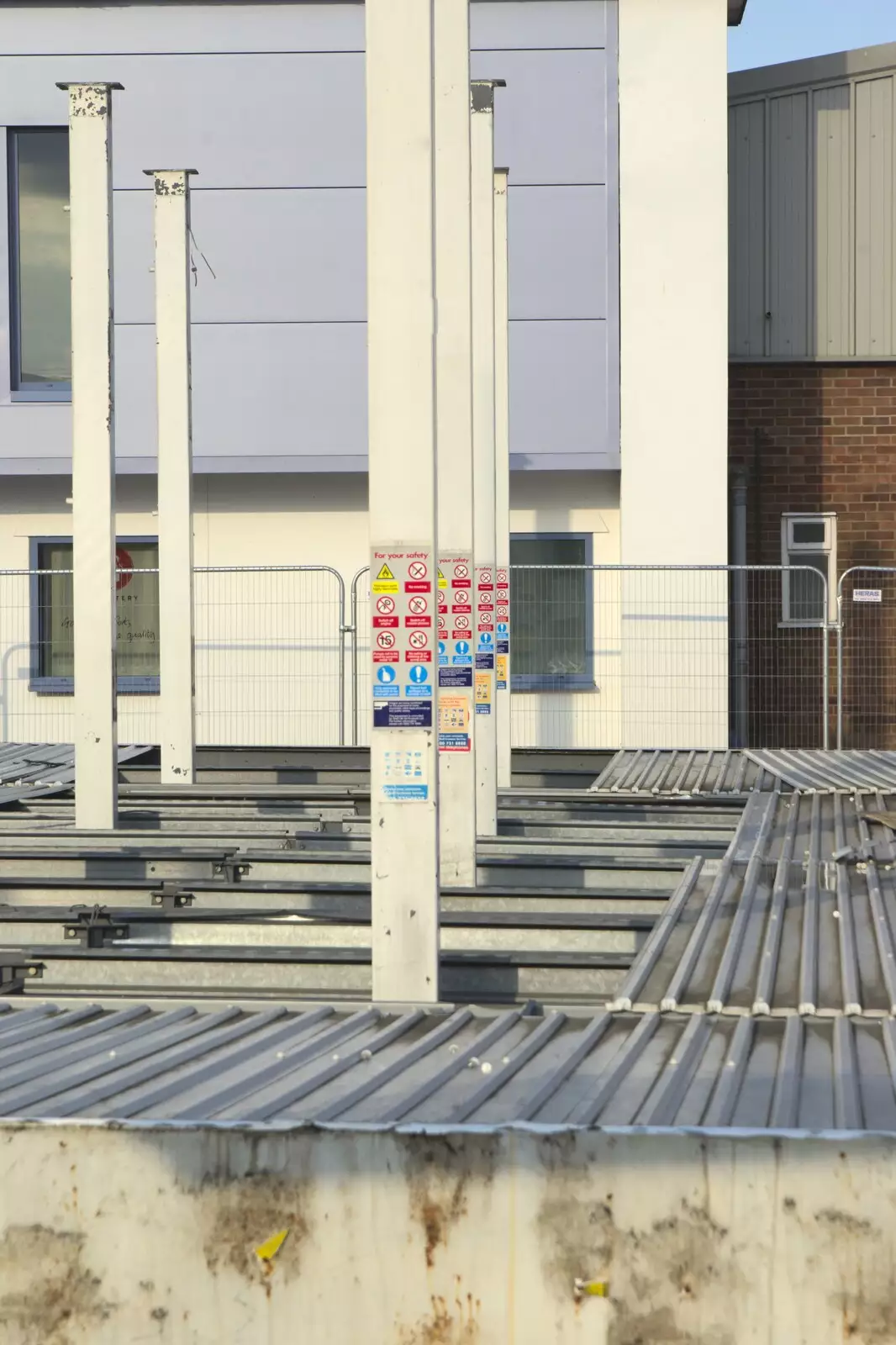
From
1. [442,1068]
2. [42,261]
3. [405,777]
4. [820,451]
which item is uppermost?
[42,261]

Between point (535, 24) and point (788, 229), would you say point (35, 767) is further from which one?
point (788, 229)

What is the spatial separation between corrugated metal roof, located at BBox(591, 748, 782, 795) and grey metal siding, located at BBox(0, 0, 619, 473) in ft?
14.5

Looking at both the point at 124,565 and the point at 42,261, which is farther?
the point at 42,261

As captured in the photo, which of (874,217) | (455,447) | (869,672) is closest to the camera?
(455,447)

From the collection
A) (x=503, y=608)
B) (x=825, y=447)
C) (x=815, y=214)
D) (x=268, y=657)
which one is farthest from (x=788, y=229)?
(x=503, y=608)

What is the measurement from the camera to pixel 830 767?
13.5 meters

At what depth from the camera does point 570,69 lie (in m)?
18.1

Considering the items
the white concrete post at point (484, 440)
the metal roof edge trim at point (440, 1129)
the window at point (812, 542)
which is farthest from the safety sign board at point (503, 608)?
the metal roof edge trim at point (440, 1129)

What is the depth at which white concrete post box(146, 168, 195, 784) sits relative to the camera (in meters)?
13.1

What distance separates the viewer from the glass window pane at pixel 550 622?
59.1 ft

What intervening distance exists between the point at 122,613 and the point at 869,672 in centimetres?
805

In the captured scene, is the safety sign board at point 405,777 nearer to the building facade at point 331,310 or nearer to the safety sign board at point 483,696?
the safety sign board at point 483,696

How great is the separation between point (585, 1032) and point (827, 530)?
1496 centimetres

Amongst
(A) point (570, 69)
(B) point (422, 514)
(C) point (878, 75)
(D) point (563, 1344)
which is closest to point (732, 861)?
(B) point (422, 514)
